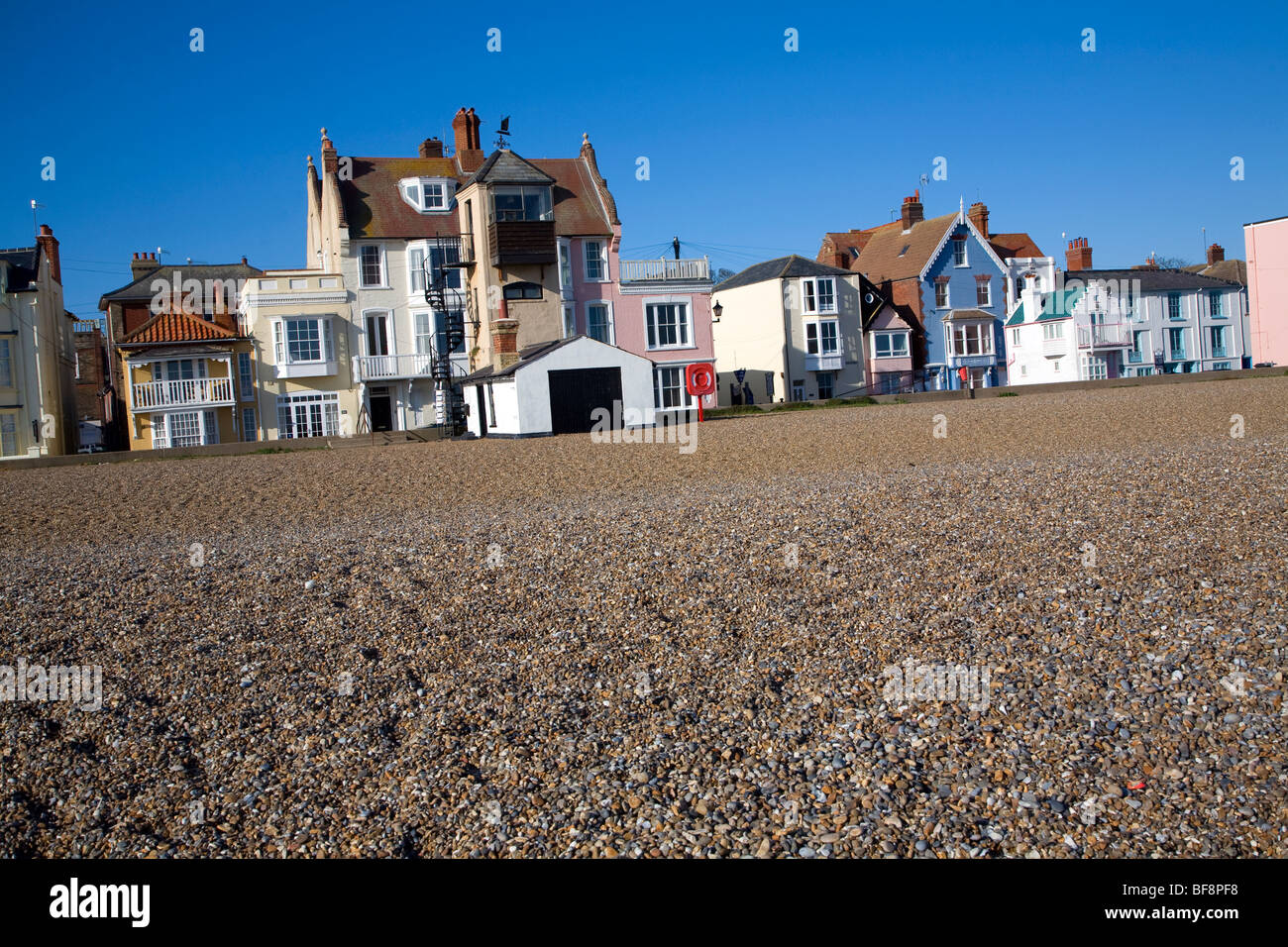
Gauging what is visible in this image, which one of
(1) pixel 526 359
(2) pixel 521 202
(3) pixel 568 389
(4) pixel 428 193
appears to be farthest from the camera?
(4) pixel 428 193

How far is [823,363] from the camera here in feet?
152

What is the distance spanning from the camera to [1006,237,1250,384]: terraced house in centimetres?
4878

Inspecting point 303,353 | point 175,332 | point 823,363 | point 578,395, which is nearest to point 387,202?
point 303,353

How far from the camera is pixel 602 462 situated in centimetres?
1912

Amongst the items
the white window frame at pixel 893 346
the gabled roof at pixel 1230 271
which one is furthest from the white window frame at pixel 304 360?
the gabled roof at pixel 1230 271

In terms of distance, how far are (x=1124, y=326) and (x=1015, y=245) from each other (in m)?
11.9

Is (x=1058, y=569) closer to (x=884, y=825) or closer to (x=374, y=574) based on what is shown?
(x=884, y=825)

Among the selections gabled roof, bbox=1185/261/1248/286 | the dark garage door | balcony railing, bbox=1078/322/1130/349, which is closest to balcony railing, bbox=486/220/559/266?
the dark garage door

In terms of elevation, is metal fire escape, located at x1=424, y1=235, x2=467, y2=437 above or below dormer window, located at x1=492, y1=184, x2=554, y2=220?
below

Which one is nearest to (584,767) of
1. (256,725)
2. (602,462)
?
(256,725)

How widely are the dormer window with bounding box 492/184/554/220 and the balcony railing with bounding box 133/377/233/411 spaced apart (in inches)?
429

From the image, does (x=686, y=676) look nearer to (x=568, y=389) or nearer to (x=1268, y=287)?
(x=568, y=389)

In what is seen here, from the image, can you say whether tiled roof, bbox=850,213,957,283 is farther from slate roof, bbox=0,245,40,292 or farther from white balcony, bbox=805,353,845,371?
slate roof, bbox=0,245,40,292

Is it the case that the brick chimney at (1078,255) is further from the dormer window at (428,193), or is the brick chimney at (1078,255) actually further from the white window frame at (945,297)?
the dormer window at (428,193)
